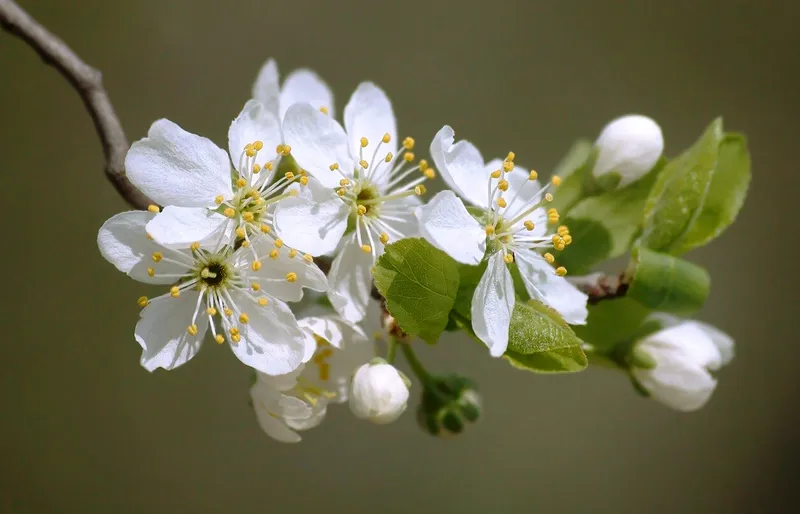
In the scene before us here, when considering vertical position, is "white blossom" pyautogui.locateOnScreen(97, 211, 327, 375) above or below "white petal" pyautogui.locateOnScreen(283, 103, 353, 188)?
below

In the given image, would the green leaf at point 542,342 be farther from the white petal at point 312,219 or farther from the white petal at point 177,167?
the white petal at point 177,167

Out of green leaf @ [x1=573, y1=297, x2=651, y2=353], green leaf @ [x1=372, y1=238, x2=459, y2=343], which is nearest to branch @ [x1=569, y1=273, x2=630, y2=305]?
green leaf @ [x1=573, y1=297, x2=651, y2=353]

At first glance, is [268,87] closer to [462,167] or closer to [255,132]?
[255,132]

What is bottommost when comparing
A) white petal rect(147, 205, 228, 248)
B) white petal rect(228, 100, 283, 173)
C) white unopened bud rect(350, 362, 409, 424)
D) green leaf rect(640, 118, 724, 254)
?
white unopened bud rect(350, 362, 409, 424)

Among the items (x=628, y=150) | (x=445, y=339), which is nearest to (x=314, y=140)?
(x=628, y=150)

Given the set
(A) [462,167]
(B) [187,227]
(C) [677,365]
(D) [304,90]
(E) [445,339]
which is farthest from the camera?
(E) [445,339]

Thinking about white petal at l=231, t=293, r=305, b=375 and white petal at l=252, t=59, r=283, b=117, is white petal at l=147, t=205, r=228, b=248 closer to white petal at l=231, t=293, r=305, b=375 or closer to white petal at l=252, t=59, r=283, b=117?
white petal at l=231, t=293, r=305, b=375
